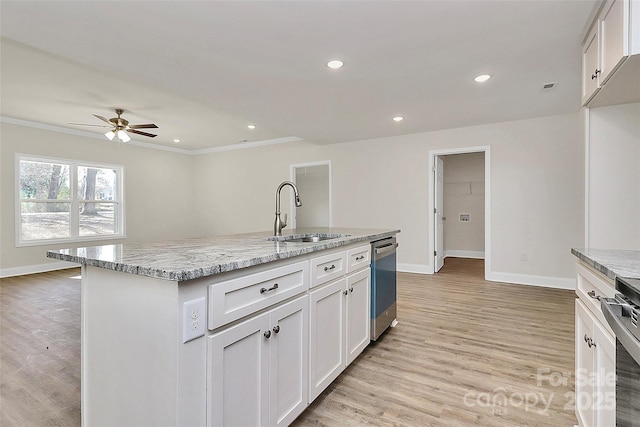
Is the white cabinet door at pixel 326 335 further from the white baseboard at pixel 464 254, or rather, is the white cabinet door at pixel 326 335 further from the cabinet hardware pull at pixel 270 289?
the white baseboard at pixel 464 254

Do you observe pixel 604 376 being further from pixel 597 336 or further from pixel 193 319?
pixel 193 319

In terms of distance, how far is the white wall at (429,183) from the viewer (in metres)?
4.14

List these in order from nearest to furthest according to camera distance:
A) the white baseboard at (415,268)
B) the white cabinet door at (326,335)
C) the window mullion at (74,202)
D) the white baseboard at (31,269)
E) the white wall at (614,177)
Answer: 1. the white cabinet door at (326,335)
2. the white wall at (614,177)
3. the white baseboard at (31,269)
4. the white baseboard at (415,268)
5. the window mullion at (74,202)

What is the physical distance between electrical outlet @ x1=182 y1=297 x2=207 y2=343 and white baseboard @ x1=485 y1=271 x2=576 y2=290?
15.2ft

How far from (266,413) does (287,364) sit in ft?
0.67

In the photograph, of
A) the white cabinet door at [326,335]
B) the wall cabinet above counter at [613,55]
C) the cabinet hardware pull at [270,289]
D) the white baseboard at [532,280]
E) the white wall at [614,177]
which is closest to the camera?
the cabinet hardware pull at [270,289]

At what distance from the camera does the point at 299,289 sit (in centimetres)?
149

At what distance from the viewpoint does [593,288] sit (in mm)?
1238

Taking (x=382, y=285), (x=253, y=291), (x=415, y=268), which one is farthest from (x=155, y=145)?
(x=253, y=291)

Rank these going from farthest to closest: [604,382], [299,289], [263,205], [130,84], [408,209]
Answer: [263,205]
[408,209]
[130,84]
[299,289]
[604,382]

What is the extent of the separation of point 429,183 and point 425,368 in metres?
3.47

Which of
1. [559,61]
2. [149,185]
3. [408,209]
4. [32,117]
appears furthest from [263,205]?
[559,61]

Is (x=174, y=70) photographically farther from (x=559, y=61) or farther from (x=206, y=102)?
(x=559, y=61)

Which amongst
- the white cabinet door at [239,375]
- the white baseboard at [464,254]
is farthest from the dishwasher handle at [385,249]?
the white baseboard at [464,254]
